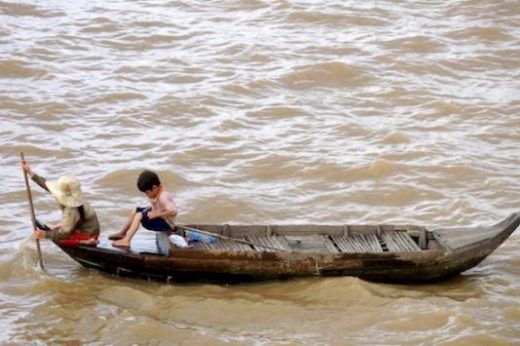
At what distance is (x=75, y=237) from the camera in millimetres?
8367

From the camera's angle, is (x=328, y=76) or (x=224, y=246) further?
(x=328, y=76)

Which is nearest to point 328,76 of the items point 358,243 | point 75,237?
point 358,243

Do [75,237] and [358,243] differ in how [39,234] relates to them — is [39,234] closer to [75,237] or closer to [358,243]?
[75,237]

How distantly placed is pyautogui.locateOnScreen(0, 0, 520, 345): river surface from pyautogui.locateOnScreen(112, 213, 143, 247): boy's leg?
1.21 feet

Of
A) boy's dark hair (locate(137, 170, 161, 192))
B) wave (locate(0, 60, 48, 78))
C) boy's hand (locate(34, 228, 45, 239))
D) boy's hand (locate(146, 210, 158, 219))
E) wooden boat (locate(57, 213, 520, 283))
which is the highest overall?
wave (locate(0, 60, 48, 78))

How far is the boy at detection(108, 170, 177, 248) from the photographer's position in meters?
8.33

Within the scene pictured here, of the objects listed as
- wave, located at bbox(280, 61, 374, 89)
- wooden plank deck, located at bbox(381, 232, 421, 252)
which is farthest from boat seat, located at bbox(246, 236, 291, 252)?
wave, located at bbox(280, 61, 374, 89)

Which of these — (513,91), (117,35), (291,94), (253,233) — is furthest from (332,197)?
(117,35)

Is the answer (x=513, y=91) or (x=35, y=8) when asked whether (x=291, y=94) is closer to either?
(x=513, y=91)

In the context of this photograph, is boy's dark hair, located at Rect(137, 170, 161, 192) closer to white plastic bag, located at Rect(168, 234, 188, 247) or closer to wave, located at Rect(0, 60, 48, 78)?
white plastic bag, located at Rect(168, 234, 188, 247)

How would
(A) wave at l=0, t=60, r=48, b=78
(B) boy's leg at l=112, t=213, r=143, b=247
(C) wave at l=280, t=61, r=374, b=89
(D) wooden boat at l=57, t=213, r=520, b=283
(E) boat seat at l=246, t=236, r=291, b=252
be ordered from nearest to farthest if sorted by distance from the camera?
(D) wooden boat at l=57, t=213, r=520, b=283 → (B) boy's leg at l=112, t=213, r=143, b=247 → (E) boat seat at l=246, t=236, r=291, b=252 → (C) wave at l=280, t=61, r=374, b=89 → (A) wave at l=0, t=60, r=48, b=78

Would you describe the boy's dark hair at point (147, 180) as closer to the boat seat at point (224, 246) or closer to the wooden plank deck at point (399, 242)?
the boat seat at point (224, 246)

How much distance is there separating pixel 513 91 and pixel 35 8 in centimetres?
796

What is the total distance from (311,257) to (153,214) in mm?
1418
